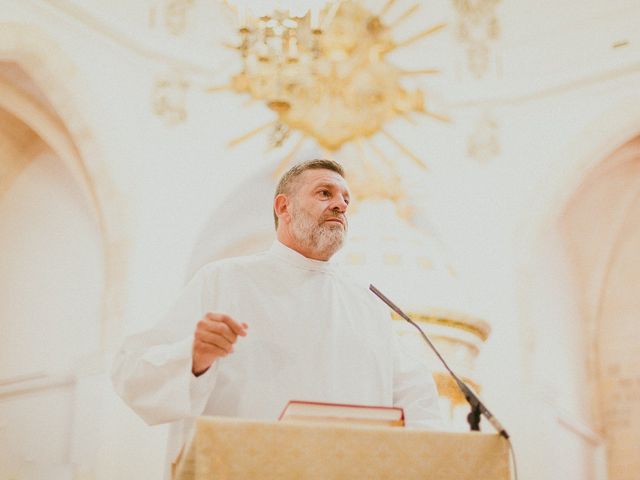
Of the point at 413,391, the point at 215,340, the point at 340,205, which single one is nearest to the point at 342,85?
the point at 340,205

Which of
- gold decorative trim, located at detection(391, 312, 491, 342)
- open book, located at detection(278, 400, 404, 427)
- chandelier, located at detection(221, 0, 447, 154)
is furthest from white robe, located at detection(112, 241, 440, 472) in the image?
chandelier, located at detection(221, 0, 447, 154)

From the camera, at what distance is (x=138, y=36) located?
29.3ft

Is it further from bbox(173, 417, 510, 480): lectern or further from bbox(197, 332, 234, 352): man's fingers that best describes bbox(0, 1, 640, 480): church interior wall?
bbox(173, 417, 510, 480): lectern

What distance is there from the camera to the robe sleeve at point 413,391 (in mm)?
2709

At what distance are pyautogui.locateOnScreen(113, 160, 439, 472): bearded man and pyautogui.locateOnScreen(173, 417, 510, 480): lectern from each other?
1.30 feet

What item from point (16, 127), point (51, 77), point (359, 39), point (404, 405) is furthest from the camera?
point (359, 39)

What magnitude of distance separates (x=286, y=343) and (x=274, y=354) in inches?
2.4

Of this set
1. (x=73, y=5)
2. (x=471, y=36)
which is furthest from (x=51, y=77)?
(x=471, y=36)

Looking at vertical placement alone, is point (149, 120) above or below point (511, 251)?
above

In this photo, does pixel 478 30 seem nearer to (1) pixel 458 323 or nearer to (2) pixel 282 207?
(1) pixel 458 323

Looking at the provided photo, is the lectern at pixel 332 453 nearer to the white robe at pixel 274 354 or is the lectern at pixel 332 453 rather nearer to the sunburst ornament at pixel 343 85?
the white robe at pixel 274 354

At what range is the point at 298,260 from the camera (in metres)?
2.99

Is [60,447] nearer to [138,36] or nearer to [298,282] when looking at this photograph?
[138,36]

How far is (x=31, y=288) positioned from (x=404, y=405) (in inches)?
271
